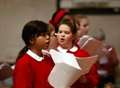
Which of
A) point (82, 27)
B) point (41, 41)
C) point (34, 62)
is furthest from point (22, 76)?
point (82, 27)

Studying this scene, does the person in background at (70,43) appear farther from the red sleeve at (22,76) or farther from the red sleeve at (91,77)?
the red sleeve at (22,76)

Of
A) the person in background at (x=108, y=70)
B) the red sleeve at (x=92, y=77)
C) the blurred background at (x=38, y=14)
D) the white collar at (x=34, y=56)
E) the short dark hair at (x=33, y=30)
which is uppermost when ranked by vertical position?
the short dark hair at (x=33, y=30)

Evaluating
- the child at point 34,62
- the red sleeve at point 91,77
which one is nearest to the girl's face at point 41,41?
the child at point 34,62

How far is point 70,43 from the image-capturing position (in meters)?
2.53

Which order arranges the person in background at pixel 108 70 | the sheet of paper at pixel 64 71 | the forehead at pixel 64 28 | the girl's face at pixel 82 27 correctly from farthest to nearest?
1. the person in background at pixel 108 70
2. the girl's face at pixel 82 27
3. the forehead at pixel 64 28
4. the sheet of paper at pixel 64 71

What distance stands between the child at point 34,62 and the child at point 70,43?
0.26 meters

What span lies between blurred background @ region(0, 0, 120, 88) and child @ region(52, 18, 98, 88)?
2026mm

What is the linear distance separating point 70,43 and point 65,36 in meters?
0.08

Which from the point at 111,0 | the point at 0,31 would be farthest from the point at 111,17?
the point at 0,31

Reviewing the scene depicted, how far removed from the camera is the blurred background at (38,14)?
455 cm

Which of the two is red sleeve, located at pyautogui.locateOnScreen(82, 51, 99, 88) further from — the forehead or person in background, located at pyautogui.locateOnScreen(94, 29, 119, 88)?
person in background, located at pyautogui.locateOnScreen(94, 29, 119, 88)

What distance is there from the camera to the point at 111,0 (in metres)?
4.55

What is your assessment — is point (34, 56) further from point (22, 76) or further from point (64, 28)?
point (64, 28)

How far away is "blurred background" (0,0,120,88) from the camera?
455 centimetres
